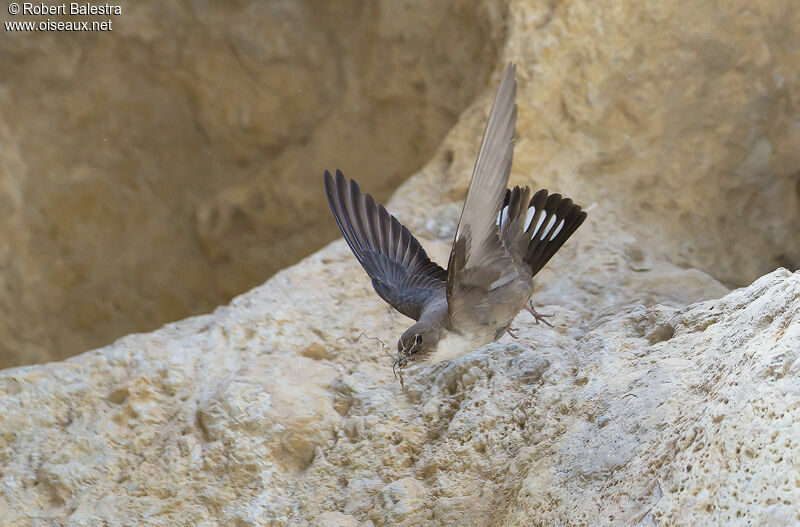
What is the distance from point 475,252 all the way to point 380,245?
2.07ft

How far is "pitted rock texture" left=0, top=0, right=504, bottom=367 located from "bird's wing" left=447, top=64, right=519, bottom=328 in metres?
2.14

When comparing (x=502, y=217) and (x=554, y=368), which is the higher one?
(x=502, y=217)

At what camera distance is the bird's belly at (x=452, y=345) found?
6.51ft

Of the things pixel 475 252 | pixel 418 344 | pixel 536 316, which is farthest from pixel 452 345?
pixel 536 316

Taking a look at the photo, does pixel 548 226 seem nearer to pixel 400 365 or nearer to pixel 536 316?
pixel 536 316

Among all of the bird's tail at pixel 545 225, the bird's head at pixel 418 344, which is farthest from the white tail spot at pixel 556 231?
the bird's head at pixel 418 344

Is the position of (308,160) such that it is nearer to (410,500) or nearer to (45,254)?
(45,254)

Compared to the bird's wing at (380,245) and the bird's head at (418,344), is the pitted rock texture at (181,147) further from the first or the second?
the bird's head at (418,344)

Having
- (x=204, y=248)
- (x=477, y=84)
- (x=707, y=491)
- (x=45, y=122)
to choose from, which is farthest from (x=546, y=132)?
(x=45, y=122)

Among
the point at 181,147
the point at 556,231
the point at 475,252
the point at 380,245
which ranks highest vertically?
the point at 181,147

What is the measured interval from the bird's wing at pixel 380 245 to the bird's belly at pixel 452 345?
Answer: 32 centimetres

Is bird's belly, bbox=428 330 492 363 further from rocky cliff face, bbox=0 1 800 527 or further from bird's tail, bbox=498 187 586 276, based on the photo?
bird's tail, bbox=498 187 586 276

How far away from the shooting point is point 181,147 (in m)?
4.73

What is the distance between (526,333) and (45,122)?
3.24 metres
